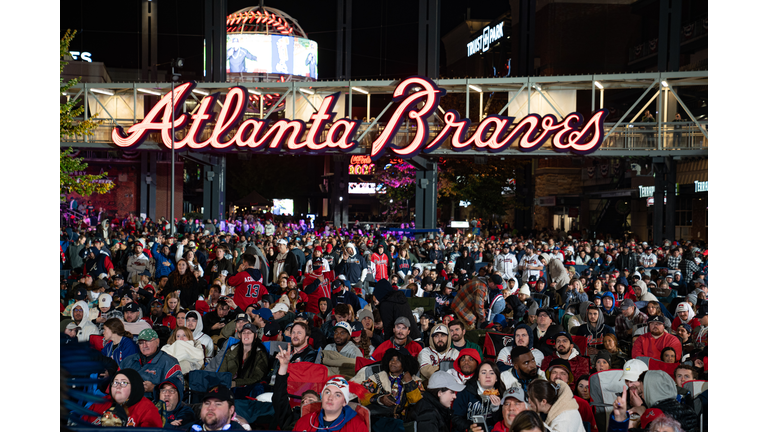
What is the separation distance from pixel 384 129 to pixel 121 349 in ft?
68.8

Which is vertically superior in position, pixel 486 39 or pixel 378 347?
pixel 486 39

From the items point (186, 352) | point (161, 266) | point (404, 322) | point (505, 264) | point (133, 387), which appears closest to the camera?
point (133, 387)

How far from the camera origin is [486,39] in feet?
203

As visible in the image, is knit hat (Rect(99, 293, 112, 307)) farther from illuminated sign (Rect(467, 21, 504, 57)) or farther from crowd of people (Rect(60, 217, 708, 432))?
illuminated sign (Rect(467, 21, 504, 57))

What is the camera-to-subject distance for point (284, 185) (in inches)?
2862

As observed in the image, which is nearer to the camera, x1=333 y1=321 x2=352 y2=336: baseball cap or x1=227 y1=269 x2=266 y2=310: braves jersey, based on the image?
x1=333 y1=321 x2=352 y2=336: baseball cap

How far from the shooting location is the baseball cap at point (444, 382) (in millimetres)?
6848

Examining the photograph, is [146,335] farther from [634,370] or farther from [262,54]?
[262,54]

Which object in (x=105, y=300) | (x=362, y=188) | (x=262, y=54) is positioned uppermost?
(x=262, y=54)

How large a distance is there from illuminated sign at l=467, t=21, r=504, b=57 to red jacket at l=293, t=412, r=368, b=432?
56288 millimetres

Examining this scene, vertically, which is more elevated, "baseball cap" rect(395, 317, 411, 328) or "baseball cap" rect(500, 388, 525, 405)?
"baseball cap" rect(395, 317, 411, 328)

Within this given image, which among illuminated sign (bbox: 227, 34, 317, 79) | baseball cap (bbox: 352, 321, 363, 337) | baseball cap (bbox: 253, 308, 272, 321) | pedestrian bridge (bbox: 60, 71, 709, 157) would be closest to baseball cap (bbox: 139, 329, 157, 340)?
baseball cap (bbox: 253, 308, 272, 321)

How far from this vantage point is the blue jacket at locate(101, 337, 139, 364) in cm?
802

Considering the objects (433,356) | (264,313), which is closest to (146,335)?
(264,313)
